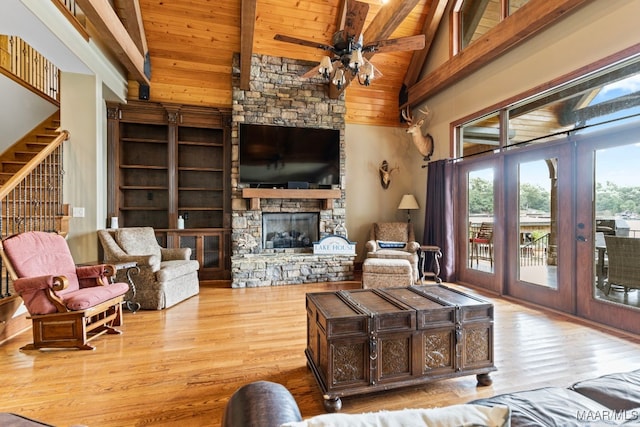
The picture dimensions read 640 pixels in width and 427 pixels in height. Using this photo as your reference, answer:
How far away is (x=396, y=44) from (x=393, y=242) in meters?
3.25

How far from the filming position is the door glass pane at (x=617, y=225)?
2.89m

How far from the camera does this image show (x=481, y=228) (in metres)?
4.69

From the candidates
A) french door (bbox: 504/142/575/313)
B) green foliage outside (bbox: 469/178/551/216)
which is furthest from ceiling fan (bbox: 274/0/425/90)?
green foliage outside (bbox: 469/178/551/216)

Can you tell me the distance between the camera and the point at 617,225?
Answer: 3.00 meters

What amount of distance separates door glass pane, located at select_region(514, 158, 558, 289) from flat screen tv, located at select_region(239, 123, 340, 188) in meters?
2.87

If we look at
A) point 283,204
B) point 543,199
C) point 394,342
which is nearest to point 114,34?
point 283,204

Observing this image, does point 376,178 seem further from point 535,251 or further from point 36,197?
point 36,197

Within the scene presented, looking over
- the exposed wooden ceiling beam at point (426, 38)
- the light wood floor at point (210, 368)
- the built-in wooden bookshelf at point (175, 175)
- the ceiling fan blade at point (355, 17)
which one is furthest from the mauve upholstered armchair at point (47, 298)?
the exposed wooden ceiling beam at point (426, 38)

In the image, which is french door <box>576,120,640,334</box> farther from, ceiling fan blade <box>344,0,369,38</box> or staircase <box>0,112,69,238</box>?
staircase <box>0,112,69,238</box>

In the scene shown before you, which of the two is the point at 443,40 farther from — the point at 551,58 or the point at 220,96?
the point at 220,96

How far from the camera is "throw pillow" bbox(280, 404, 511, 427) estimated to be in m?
0.60

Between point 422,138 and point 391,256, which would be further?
point 422,138

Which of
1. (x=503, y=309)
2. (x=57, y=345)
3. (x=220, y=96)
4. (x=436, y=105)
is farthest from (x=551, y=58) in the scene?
(x=57, y=345)

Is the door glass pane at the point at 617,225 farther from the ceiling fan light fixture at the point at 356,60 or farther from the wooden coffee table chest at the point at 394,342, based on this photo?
the ceiling fan light fixture at the point at 356,60
